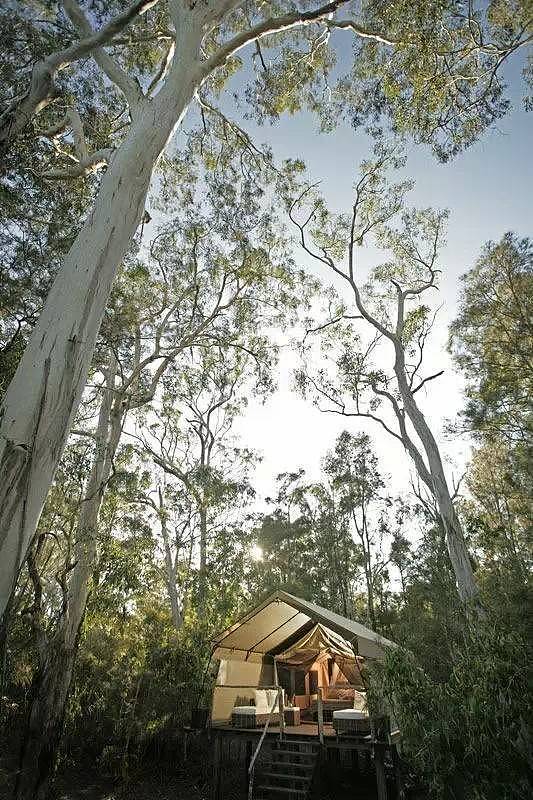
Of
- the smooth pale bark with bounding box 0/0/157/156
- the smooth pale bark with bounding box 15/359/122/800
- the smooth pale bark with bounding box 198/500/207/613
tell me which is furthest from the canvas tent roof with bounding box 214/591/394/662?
the smooth pale bark with bounding box 0/0/157/156

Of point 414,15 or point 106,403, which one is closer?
point 414,15

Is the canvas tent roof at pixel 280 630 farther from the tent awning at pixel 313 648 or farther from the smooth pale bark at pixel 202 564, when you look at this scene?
the smooth pale bark at pixel 202 564

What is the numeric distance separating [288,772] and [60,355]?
7.25 m

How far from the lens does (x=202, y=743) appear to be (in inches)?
343

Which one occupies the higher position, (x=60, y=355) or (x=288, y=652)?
(x=60, y=355)

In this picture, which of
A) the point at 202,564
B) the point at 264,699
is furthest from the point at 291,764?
the point at 202,564

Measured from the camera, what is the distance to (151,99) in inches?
142

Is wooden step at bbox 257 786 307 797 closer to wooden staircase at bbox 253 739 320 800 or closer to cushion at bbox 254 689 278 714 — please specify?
wooden staircase at bbox 253 739 320 800

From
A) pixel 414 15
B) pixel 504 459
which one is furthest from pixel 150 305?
pixel 504 459

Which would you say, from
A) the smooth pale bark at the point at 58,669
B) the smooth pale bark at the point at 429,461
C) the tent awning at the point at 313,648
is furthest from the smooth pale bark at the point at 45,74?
the tent awning at the point at 313,648

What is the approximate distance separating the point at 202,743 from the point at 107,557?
15.4 ft

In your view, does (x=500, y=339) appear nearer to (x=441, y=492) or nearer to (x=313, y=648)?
(x=441, y=492)

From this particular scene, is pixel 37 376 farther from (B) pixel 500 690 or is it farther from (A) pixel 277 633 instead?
(A) pixel 277 633

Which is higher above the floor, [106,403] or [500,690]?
[106,403]
